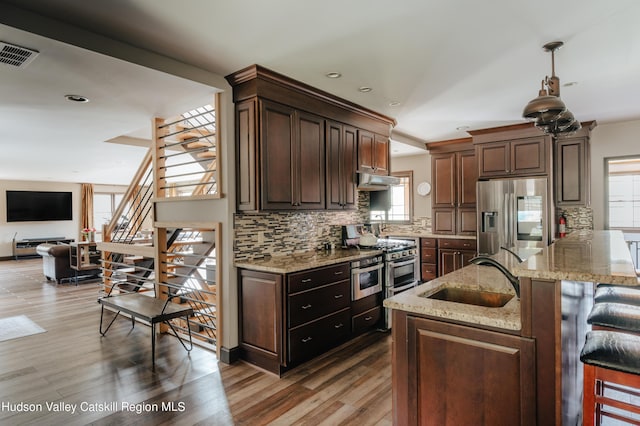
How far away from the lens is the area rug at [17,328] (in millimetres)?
4078

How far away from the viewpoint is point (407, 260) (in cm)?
464

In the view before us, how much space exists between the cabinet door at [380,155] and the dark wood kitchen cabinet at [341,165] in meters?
0.48

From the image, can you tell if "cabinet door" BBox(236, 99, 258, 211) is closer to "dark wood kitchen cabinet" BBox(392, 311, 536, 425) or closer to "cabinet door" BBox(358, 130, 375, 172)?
"cabinet door" BBox(358, 130, 375, 172)

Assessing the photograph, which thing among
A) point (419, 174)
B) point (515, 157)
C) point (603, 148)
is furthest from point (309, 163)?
point (603, 148)

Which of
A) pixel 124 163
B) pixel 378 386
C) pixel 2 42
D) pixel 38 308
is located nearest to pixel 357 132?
pixel 378 386

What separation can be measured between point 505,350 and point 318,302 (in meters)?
1.95

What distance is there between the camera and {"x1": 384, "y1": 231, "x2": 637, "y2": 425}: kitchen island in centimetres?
146

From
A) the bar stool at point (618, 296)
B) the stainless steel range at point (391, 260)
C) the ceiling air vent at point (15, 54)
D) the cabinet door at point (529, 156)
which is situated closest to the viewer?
the ceiling air vent at point (15, 54)

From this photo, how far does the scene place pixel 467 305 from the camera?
69.5 inches

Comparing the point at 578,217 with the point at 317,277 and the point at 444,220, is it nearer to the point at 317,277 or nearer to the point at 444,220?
the point at 444,220

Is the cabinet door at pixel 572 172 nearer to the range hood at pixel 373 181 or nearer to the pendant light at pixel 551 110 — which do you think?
the range hood at pixel 373 181

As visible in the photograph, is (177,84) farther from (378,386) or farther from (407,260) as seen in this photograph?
(407,260)

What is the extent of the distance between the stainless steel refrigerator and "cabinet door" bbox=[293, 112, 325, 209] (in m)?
2.89

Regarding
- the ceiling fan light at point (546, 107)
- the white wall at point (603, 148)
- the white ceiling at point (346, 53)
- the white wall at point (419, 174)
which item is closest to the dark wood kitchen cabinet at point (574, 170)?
the white wall at point (603, 148)
